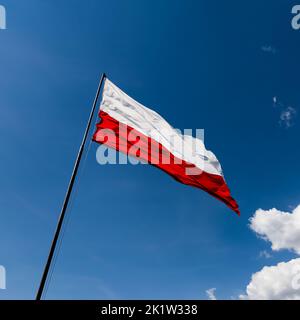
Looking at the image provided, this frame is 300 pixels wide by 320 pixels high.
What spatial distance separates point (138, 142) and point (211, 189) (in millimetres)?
3303

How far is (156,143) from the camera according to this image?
11.4 metres

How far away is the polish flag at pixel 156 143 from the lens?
10.5 meters

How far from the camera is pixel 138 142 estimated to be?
1098 cm

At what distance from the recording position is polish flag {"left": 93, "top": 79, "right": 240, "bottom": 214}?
34.6ft

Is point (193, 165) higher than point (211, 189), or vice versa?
point (193, 165)
